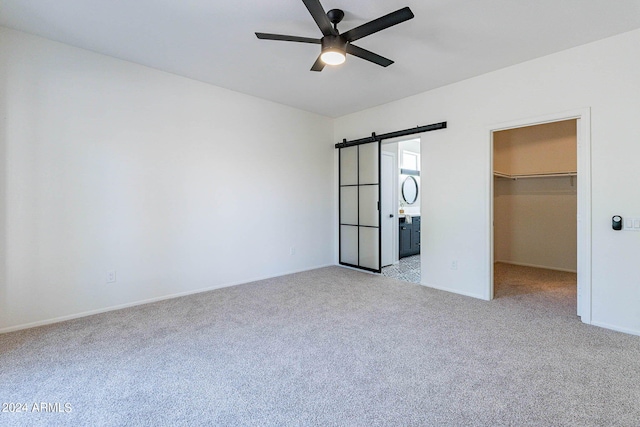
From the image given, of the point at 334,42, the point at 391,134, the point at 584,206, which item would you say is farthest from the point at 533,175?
the point at 334,42

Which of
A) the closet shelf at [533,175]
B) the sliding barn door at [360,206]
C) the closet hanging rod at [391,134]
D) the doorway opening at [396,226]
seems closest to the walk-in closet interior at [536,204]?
the closet shelf at [533,175]

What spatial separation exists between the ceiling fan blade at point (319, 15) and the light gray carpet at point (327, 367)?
250cm

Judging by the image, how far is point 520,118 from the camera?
3.30 metres

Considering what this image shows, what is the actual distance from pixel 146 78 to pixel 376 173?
3448 millimetres

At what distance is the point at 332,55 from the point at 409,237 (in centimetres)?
467

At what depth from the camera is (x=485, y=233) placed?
3.60m

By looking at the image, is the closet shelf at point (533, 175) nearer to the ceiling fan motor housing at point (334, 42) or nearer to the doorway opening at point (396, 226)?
the doorway opening at point (396, 226)

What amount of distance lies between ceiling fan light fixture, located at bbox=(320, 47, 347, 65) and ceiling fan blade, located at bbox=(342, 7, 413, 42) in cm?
12

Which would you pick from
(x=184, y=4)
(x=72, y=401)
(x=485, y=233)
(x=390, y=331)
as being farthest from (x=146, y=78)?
(x=485, y=233)

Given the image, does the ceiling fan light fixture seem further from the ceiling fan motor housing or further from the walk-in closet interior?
the walk-in closet interior

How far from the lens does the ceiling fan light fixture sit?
2314mm

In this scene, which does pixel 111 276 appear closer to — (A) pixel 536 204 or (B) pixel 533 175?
(B) pixel 533 175

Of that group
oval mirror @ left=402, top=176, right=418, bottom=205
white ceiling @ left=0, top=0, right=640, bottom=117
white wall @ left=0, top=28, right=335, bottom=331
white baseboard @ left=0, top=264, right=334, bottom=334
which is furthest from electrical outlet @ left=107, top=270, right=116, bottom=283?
oval mirror @ left=402, top=176, right=418, bottom=205

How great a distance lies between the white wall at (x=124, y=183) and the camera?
2.79 m
